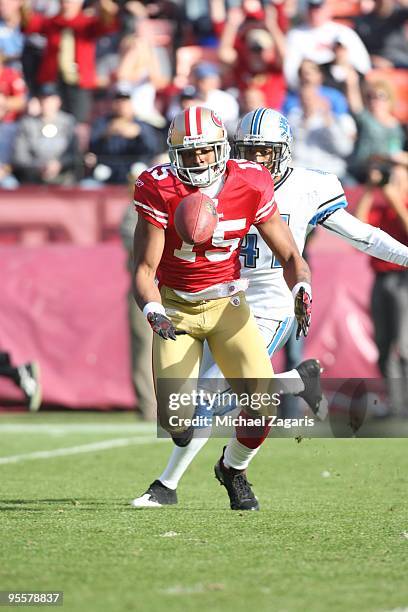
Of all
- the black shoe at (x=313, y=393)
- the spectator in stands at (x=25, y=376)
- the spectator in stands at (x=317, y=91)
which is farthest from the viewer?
the spectator in stands at (x=317, y=91)

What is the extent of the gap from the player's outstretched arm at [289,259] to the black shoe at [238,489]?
75cm

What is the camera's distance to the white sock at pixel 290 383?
19.8ft

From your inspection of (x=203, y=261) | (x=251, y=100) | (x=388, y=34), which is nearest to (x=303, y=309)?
(x=203, y=261)

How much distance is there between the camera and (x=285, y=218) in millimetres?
6223

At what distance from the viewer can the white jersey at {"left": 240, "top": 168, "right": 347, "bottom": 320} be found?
6207mm

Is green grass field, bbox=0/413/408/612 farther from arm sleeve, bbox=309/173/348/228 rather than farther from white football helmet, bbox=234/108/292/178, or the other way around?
white football helmet, bbox=234/108/292/178

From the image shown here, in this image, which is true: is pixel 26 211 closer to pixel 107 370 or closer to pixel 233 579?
pixel 107 370

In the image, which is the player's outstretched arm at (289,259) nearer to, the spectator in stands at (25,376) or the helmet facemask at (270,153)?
the helmet facemask at (270,153)

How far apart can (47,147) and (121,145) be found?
Answer: 0.83 metres

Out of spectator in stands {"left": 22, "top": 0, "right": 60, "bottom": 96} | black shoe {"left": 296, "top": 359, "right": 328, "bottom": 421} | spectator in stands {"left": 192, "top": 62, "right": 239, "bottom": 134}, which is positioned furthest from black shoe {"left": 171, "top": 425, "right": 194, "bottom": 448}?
spectator in stands {"left": 22, "top": 0, "right": 60, "bottom": 96}

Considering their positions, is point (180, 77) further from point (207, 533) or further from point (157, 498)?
point (207, 533)

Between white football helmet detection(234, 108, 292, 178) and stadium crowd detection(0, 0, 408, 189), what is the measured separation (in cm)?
525

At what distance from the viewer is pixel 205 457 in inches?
328

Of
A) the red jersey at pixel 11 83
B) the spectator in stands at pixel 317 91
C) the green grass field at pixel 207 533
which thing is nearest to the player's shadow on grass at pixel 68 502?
the green grass field at pixel 207 533
